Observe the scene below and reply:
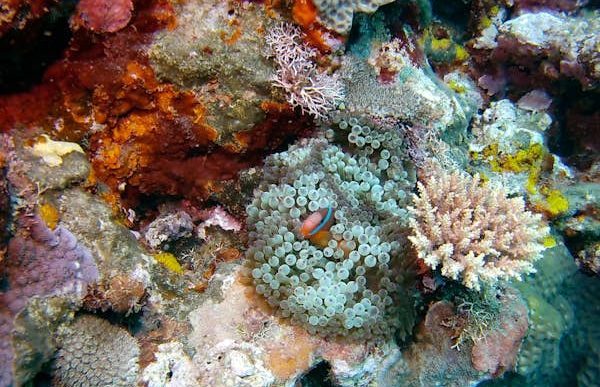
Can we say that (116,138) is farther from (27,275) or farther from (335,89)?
(335,89)

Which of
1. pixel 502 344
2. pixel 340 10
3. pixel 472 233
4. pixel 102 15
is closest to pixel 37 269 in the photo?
pixel 102 15

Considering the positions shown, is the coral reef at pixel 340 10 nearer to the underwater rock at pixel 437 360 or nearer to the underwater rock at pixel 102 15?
the underwater rock at pixel 102 15

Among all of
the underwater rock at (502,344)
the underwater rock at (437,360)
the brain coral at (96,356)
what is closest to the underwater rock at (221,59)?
the brain coral at (96,356)

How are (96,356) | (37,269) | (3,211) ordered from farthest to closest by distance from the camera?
(96,356) < (37,269) < (3,211)

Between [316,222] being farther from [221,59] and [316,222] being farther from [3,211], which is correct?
[3,211]

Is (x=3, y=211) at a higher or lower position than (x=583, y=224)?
higher
